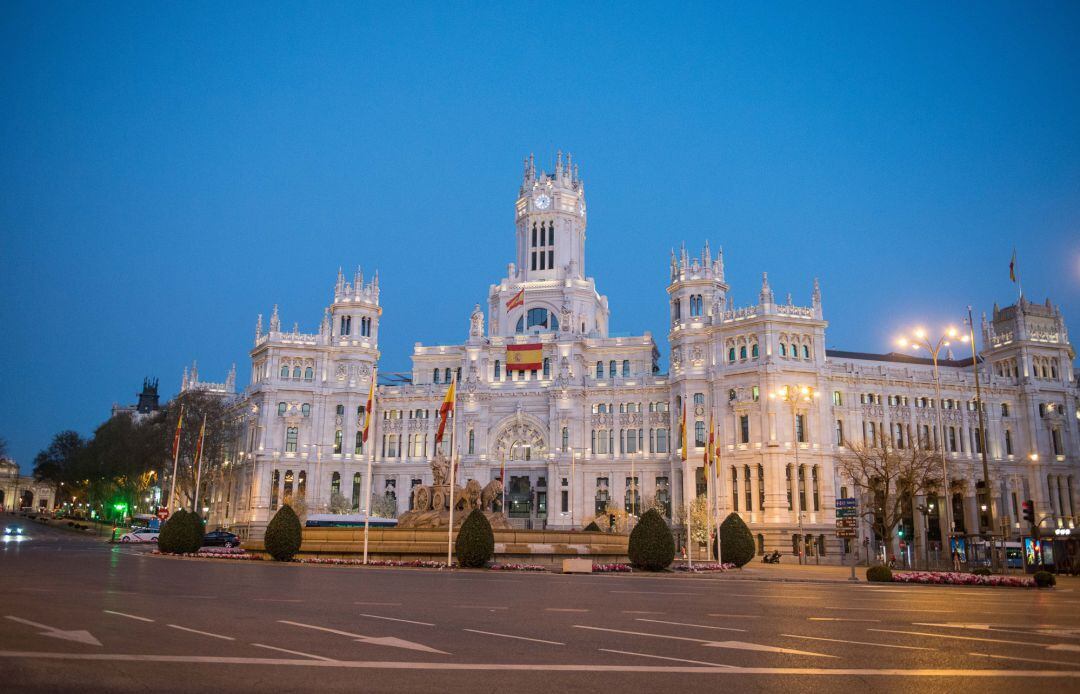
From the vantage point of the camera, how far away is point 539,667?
12469mm

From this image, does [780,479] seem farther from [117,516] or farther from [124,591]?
[117,516]

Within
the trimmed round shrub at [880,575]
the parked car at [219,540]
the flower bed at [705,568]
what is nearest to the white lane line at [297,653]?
the trimmed round shrub at [880,575]

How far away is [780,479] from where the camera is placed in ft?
274

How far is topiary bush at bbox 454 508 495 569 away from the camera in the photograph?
1699 inches

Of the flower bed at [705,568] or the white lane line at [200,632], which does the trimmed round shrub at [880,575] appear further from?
the white lane line at [200,632]

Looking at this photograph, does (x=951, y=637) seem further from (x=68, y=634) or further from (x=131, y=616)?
(x=131, y=616)

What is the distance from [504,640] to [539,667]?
10.1 ft

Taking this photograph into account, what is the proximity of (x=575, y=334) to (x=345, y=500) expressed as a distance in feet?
110

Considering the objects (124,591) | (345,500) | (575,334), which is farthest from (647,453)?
(124,591)

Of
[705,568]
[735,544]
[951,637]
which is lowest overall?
[705,568]

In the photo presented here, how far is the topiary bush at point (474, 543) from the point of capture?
142 feet

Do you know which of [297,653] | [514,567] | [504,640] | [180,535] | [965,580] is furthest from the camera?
[180,535]

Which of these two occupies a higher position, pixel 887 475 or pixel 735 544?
pixel 887 475

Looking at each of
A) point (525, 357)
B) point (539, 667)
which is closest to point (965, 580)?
point (539, 667)
